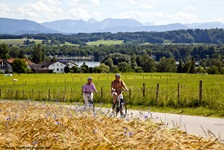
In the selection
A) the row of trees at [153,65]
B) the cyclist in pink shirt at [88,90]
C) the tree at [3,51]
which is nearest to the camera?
the cyclist in pink shirt at [88,90]

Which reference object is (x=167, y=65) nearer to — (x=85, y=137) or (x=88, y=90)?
(x=88, y=90)

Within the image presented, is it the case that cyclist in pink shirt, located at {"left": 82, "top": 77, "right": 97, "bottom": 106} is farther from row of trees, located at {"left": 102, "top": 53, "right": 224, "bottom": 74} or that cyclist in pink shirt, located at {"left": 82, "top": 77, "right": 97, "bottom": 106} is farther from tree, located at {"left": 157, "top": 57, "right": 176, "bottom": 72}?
tree, located at {"left": 157, "top": 57, "right": 176, "bottom": 72}

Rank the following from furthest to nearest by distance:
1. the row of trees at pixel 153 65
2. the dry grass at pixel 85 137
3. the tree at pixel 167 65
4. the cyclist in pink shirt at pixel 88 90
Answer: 1. the tree at pixel 167 65
2. the row of trees at pixel 153 65
3. the cyclist in pink shirt at pixel 88 90
4. the dry grass at pixel 85 137

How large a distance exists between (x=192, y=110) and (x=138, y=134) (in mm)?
13015

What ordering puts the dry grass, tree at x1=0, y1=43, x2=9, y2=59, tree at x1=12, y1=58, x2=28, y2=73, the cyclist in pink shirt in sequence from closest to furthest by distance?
1. the dry grass
2. the cyclist in pink shirt
3. tree at x1=12, y1=58, x2=28, y2=73
4. tree at x1=0, y1=43, x2=9, y2=59

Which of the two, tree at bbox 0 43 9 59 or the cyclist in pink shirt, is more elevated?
the cyclist in pink shirt

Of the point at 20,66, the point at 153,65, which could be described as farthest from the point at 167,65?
the point at 20,66

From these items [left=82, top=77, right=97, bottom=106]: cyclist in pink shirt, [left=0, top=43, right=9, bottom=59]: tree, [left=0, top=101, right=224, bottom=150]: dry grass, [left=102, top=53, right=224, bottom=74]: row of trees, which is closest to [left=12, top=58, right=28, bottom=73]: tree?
[left=102, top=53, right=224, bottom=74]: row of trees

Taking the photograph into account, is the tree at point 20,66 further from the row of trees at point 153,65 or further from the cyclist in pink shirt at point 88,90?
the cyclist in pink shirt at point 88,90

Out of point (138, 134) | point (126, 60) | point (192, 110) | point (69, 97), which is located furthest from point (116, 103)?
point (126, 60)

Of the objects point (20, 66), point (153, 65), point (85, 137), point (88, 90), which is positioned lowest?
point (153, 65)

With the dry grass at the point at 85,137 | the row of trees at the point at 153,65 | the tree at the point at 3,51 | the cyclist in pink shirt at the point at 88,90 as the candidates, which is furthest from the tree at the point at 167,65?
the dry grass at the point at 85,137

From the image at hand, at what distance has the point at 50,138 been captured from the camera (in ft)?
23.3

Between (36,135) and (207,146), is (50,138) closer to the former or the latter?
(36,135)
